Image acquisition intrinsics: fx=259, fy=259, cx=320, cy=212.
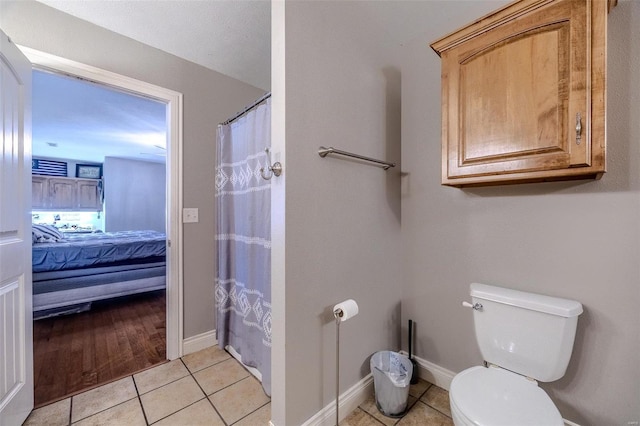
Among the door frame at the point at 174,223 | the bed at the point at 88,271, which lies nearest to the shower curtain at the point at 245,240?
the door frame at the point at 174,223

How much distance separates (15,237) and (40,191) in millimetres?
5818

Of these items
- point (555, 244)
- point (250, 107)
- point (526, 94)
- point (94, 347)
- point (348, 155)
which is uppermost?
point (250, 107)

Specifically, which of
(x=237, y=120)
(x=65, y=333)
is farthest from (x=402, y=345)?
(x=65, y=333)

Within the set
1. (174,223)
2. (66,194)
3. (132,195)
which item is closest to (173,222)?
(174,223)

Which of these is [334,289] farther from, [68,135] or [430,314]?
[68,135]

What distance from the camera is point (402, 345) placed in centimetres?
184

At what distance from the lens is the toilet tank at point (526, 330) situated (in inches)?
43.6

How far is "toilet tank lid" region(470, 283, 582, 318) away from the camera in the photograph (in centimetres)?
111

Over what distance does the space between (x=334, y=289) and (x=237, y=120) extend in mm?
1413

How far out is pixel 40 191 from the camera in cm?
529

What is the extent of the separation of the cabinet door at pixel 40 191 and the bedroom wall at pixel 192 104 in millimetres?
5585

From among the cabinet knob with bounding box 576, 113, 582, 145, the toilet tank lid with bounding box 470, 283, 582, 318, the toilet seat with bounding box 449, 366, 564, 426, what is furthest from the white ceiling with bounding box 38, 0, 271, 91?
the toilet seat with bounding box 449, 366, 564, 426

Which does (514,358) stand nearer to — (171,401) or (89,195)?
(171,401)

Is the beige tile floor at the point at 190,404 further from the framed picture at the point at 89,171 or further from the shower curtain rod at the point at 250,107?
the framed picture at the point at 89,171
